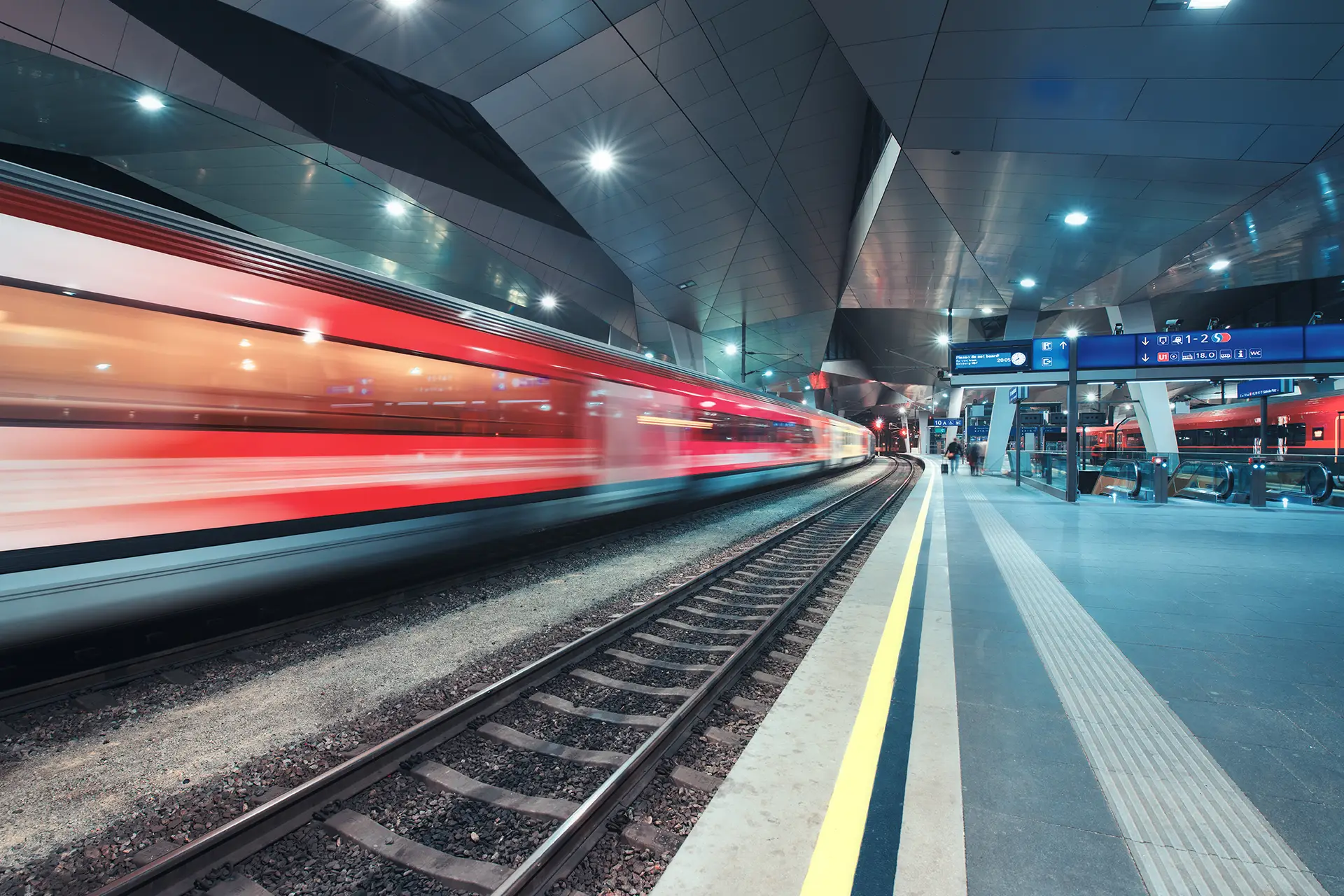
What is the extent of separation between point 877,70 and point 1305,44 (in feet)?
16.2

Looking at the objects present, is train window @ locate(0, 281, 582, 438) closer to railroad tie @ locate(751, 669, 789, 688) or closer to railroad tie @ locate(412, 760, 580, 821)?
railroad tie @ locate(412, 760, 580, 821)

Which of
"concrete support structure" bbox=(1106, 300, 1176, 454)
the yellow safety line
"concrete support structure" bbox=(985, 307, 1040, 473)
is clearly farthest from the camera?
"concrete support structure" bbox=(985, 307, 1040, 473)

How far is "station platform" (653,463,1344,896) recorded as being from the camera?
1.75m

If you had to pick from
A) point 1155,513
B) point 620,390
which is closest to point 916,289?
point 1155,513

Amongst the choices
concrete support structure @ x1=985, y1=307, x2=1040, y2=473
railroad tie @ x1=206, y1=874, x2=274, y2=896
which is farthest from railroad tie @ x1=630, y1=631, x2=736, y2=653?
concrete support structure @ x1=985, y1=307, x2=1040, y2=473

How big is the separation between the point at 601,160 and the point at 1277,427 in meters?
27.3

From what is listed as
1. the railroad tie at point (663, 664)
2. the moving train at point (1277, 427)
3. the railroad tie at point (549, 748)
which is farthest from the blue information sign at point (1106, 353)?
the railroad tie at point (549, 748)

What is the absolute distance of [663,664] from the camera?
12.1ft

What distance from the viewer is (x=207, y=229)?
12.6 feet

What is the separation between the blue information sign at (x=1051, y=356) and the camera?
13.1 m

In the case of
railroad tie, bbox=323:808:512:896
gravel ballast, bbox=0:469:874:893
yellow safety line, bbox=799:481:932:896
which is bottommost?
gravel ballast, bbox=0:469:874:893

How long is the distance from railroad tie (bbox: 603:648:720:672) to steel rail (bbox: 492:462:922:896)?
0.70 ft

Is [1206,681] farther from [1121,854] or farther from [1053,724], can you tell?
[1121,854]

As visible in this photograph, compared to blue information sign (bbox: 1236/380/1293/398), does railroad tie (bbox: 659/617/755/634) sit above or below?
below
